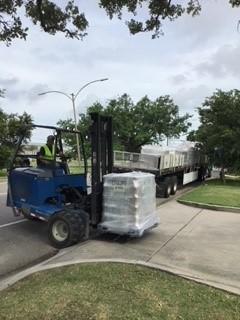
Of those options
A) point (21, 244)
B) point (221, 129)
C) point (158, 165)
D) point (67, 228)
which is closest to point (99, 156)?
point (67, 228)

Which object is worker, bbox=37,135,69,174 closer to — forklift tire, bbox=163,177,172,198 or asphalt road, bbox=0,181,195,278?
asphalt road, bbox=0,181,195,278

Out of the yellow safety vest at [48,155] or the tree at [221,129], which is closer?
the yellow safety vest at [48,155]

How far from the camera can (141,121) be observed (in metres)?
53.9

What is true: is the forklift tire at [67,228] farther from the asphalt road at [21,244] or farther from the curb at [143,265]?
the curb at [143,265]

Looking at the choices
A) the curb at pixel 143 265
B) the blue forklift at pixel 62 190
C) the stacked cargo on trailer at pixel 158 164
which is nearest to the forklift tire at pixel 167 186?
the stacked cargo on trailer at pixel 158 164

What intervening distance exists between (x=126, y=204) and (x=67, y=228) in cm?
122

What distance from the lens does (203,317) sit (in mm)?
4617

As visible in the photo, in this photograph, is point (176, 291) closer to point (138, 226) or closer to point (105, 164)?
point (138, 226)

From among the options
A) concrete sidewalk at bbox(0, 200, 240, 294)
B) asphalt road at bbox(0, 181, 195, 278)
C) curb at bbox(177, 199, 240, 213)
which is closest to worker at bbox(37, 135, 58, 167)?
asphalt road at bbox(0, 181, 195, 278)

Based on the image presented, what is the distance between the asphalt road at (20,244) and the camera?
7.44 meters

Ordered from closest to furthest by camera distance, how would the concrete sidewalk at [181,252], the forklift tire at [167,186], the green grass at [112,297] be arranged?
the green grass at [112,297], the concrete sidewalk at [181,252], the forklift tire at [167,186]

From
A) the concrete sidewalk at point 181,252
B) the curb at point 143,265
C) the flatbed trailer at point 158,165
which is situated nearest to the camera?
the curb at point 143,265

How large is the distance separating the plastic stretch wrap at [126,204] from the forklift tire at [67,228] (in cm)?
41

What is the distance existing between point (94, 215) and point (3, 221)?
3081 millimetres
